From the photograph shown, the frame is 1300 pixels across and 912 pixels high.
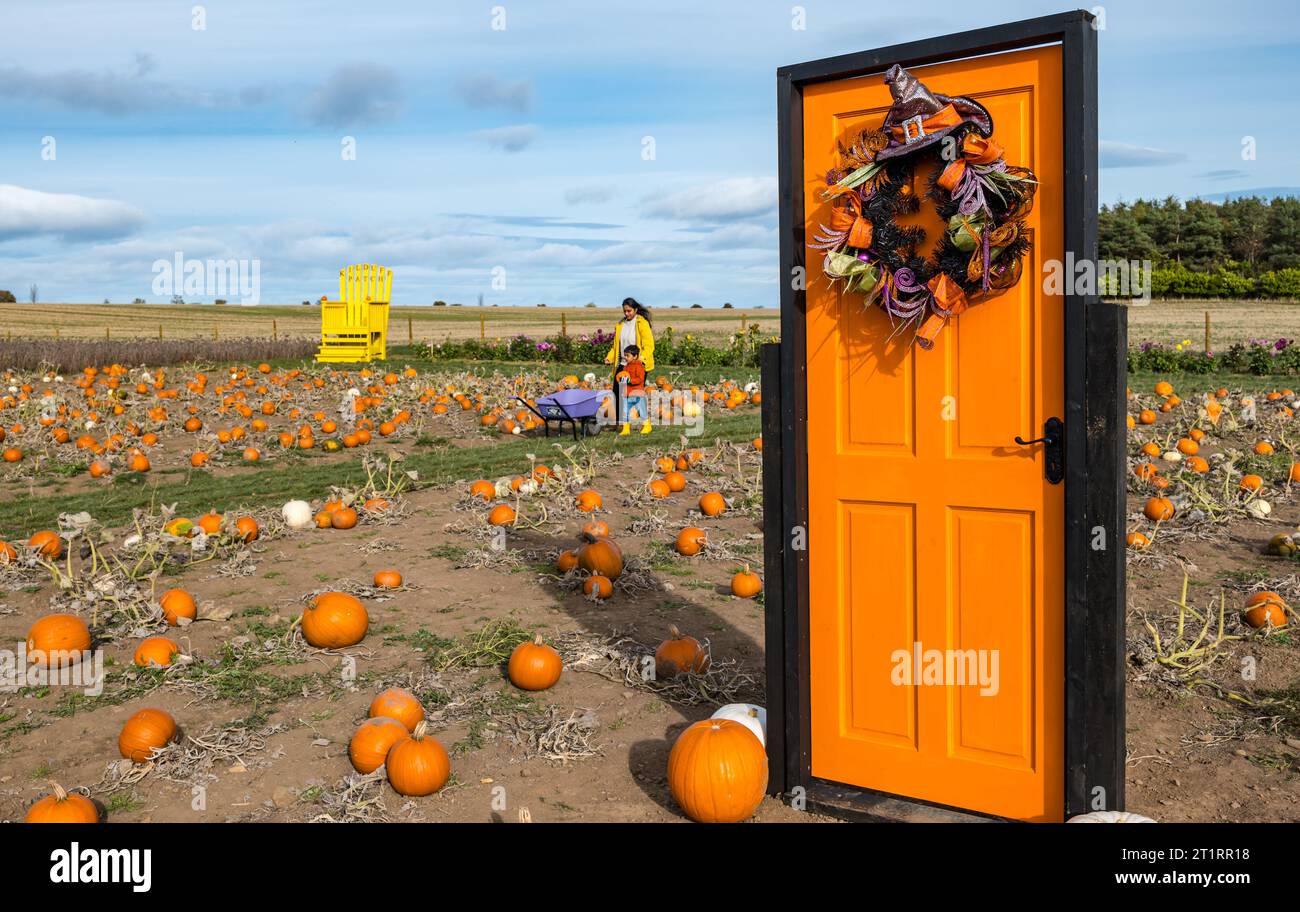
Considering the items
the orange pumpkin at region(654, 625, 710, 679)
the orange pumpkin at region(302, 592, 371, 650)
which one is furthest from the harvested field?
the orange pumpkin at region(654, 625, 710, 679)

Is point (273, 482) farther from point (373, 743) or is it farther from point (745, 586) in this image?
point (373, 743)

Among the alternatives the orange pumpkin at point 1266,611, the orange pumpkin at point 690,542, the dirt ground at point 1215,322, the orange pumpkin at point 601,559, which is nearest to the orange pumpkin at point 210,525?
the orange pumpkin at point 601,559

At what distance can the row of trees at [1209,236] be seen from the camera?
62.6 metres

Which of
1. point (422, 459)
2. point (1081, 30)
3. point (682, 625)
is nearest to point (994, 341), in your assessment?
point (1081, 30)

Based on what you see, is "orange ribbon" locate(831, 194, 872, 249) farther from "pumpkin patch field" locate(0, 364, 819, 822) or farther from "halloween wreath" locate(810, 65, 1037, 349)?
"pumpkin patch field" locate(0, 364, 819, 822)

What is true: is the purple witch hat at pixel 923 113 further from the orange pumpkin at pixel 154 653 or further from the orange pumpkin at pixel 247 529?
the orange pumpkin at pixel 247 529

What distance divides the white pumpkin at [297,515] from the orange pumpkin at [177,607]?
2372mm

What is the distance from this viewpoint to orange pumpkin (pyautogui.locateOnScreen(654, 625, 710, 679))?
5.77m

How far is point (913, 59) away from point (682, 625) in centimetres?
376

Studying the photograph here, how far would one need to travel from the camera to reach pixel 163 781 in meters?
4.76

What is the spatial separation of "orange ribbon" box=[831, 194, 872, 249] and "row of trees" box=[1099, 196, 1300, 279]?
64459 mm

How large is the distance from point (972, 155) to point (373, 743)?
11.3 ft

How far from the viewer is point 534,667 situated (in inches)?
223

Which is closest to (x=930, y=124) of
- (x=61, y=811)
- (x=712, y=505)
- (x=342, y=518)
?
(x=61, y=811)
